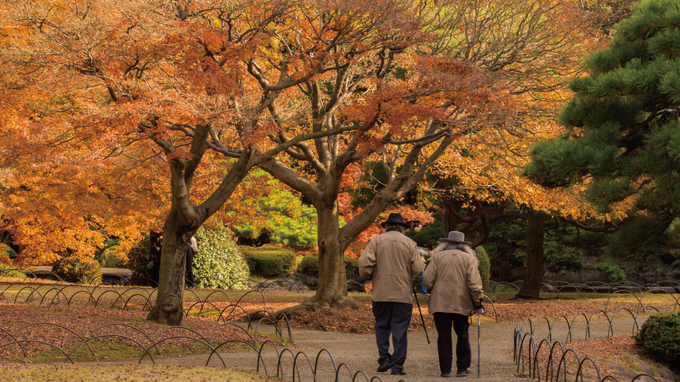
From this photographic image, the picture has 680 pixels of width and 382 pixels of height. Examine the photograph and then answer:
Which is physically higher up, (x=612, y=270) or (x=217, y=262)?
(x=612, y=270)

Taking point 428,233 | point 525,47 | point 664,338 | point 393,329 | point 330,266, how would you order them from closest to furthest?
point 393,329, point 664,338, point 525,47, point 330,266, point 428,233

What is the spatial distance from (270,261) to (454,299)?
17026 millimetres

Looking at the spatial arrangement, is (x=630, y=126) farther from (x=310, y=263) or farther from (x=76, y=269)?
(x=310, y=263)

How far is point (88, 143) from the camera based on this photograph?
36.3ft

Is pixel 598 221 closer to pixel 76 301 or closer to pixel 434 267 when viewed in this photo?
pixel 434 267

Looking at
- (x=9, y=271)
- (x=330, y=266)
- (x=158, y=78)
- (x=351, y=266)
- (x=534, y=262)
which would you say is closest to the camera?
(x=158, y=78)

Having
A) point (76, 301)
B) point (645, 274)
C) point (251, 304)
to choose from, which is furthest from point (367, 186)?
point (645, 274)

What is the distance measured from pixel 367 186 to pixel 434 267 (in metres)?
9.95

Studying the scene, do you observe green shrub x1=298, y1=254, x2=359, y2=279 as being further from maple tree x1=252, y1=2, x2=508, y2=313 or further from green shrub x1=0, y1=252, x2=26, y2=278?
green shrub x1=0, y1=252, x2=26, y2=278

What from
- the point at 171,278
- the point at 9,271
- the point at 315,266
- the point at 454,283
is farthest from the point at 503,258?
the point at 454,283

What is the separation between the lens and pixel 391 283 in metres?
6.29

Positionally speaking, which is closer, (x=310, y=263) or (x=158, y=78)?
(x=158, y=78)

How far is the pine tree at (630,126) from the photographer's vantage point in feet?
18.5

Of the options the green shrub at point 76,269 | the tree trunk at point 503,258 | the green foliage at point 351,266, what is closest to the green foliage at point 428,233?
the green foliage at point 351,266
